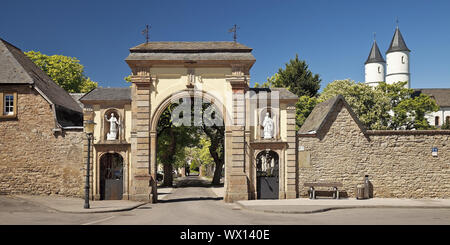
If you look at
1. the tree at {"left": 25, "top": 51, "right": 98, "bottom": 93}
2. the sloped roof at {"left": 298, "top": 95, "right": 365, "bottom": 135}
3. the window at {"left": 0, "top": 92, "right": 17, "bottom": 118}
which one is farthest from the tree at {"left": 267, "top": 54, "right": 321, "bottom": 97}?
the window at {"left": 0, "top": 92, "right": 17, "bottom": 118}

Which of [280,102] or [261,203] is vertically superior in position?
[280,102]

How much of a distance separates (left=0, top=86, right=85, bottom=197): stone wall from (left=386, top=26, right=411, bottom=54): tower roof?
79.8 m

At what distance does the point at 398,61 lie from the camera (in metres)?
85.3

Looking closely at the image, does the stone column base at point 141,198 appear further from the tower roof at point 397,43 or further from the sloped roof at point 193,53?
the tower roof at point 397,43

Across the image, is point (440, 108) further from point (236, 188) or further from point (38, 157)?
point (38, 157)

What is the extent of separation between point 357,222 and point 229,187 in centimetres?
869

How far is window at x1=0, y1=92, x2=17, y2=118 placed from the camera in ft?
75.4

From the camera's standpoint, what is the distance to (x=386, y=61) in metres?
88.6

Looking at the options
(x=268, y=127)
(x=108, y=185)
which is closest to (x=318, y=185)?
(x=268, y=127)

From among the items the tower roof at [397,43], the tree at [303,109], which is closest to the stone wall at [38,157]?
the tree at [303,109]

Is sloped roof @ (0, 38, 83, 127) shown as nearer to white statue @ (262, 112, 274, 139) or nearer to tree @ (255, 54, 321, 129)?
white statue @ (262, 112, 274, 139)

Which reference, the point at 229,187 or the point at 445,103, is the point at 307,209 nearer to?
the point at 229,187

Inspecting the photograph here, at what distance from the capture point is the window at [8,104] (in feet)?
75.4

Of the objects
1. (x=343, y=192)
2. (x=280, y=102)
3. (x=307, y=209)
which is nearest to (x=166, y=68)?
(x=280, y=102)
